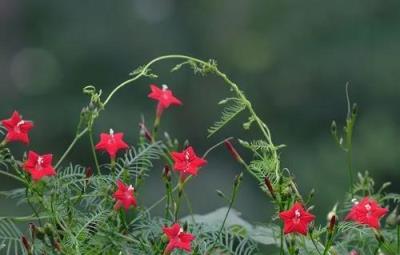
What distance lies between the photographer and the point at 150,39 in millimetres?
11797

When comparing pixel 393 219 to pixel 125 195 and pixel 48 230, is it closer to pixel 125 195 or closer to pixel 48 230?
pixel 125 195

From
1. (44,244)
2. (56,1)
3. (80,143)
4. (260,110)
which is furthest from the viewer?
(56,1)

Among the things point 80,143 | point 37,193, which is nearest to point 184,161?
point 37,193

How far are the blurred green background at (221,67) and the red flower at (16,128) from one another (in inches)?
329

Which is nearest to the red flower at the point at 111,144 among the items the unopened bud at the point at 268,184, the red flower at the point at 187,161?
the red flower at the point at 187,161

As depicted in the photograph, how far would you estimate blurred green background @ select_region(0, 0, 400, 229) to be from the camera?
1043cm

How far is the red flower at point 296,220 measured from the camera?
132 centimetres

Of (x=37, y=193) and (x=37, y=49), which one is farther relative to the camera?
(x=37, y=49)

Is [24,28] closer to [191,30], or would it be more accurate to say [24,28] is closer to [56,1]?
[56,1]

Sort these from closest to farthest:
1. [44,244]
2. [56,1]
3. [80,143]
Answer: [44,244]
[80,143]
[56,1]

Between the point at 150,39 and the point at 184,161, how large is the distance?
10.4 metres

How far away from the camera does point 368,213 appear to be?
1.40 meters

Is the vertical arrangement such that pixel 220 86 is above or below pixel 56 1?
below

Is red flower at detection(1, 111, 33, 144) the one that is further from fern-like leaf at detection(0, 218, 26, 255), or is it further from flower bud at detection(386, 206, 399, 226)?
flower bud at detection(386, 206, 399, 226)
